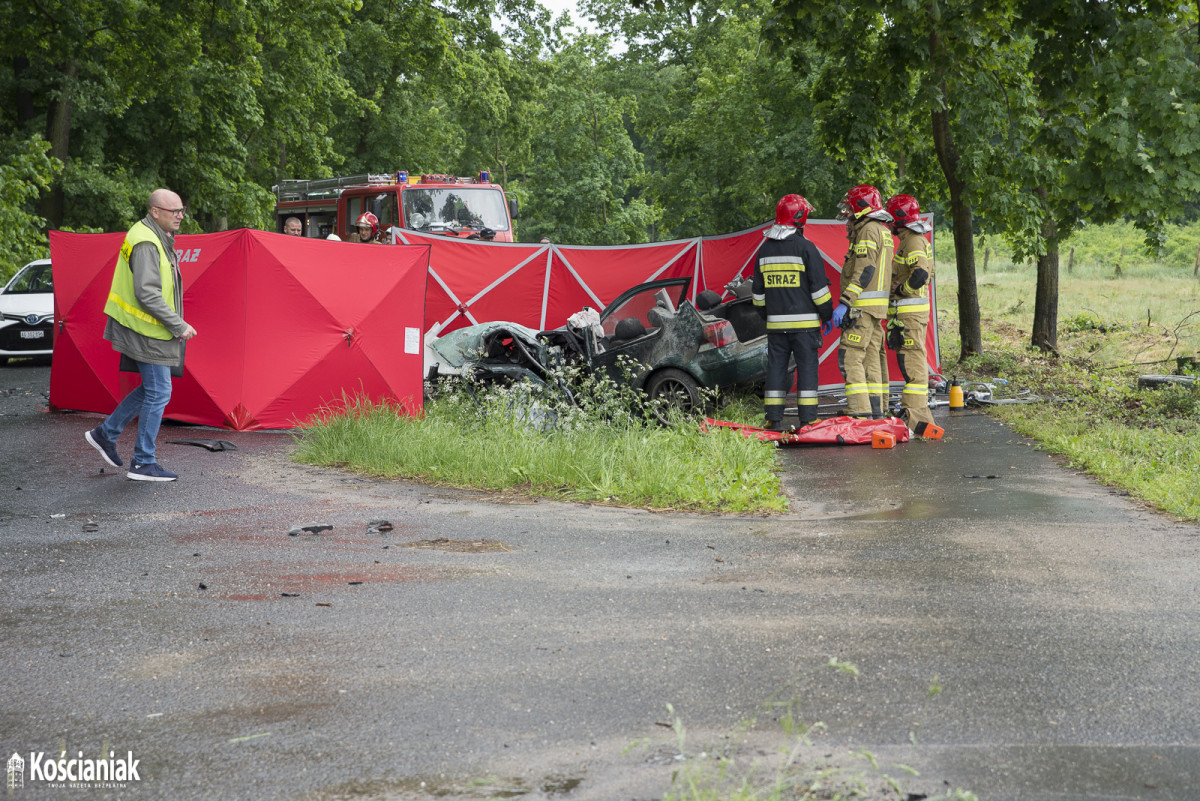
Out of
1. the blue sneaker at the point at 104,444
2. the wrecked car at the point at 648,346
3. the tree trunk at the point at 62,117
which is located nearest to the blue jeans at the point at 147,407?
the blue sneaker at the point at 104,444

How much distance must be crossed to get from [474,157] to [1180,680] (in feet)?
157

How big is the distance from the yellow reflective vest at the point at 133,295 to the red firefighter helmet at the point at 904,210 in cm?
660

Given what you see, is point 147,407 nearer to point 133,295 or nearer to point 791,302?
point 133,295

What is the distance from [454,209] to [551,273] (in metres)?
4.14

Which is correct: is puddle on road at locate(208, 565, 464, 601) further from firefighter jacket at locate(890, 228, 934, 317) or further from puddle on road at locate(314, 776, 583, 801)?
firefighter jacket at locate(890, 228, 934, 317)

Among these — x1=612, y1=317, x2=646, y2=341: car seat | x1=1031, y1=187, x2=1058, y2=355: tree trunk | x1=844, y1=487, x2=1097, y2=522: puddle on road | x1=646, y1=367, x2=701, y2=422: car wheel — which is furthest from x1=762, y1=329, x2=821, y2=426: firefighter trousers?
x1=1031, y1=187, x2=1058, y2=355: tree trunk

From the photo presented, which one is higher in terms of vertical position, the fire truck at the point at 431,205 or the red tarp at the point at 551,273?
the fire truck at the point at 431,205

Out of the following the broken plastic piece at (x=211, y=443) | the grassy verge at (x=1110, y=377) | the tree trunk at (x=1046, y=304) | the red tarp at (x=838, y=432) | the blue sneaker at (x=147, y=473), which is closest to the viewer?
the blue sneaker at (x=147, y=473)

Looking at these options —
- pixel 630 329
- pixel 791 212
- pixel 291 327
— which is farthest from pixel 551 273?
pixel 791 212

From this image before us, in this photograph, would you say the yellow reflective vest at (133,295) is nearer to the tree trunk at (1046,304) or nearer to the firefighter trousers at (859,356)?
the firefighter trousers at (859,356)

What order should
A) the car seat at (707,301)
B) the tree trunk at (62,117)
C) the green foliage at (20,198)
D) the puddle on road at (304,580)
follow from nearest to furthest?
the puddle on road at (304,580)
the car seat at (707,301)
the green foliage at (20,198)
the tree trunk at (62,117)

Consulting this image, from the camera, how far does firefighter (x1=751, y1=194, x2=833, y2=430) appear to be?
968cm

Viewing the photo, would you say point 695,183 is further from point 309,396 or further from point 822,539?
point 822,539

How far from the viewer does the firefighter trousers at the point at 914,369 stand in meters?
9.99
